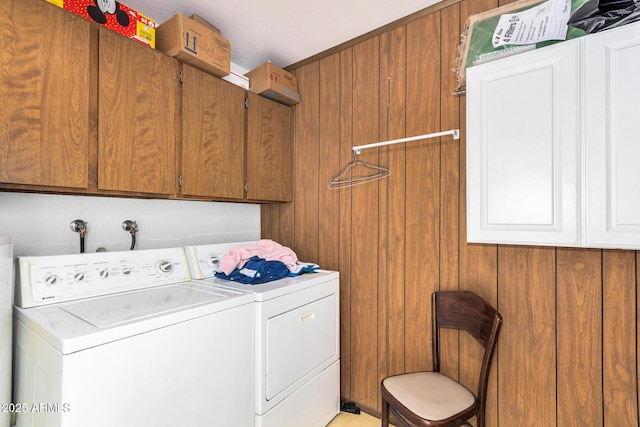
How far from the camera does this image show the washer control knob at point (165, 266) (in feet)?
5.49

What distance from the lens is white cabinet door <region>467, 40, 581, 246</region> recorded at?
116cm

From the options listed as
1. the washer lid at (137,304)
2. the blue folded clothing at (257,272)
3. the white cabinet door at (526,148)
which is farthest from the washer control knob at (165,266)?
the white cabinet door at (526,148)

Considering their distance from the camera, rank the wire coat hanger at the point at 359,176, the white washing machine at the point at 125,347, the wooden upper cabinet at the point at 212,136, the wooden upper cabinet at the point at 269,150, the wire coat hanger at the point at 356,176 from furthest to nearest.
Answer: the wooden upper cabinet at the point at 269,150 → the wire coat hanger at the point at 356,176 → the wire coat hanger at the point at 359,176 → the wooden upper cabinet at the point at 212,136 → the white washing machine at the point at 125,347

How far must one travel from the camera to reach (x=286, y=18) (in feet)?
6.29

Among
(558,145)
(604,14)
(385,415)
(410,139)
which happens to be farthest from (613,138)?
(385,415)

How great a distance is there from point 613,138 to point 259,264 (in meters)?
1.64

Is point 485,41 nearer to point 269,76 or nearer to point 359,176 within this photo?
point 359,176

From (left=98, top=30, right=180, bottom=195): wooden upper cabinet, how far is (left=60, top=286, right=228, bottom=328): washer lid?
0.52m

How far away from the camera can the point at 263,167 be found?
2.25 meters

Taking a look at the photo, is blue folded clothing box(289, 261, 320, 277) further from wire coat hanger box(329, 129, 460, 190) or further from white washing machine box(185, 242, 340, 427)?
wire coat hanger box(329, 129, 460, 190)

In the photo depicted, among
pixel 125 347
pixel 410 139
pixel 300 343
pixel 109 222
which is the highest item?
pixel 410 139

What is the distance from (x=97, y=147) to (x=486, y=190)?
176cm

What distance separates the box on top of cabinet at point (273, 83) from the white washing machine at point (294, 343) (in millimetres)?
1127

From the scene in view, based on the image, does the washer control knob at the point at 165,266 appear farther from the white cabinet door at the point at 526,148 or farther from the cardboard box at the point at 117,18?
the white cabinet door at the point at 526,148
